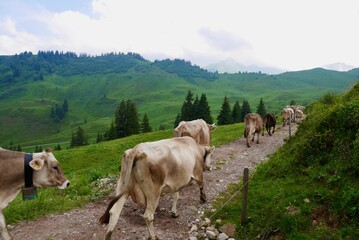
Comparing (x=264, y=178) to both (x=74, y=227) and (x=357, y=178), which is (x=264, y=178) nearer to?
(x=357, y=178)

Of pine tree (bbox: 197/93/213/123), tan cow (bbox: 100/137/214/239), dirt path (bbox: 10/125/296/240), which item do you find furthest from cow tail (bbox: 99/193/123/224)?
pine tree (bbox: 197/93/213/123)

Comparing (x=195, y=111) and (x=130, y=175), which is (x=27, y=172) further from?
(x=195, y=111)

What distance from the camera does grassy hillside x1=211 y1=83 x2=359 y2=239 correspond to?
29.6ft

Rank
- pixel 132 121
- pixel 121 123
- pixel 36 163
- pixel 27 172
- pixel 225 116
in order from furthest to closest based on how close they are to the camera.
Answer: pixel 225 116 < pixel 121 123 < pixel 132 121 < pixel 27 172 < pixel 36 163

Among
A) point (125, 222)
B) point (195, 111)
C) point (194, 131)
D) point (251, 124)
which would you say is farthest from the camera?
point (195, 111)

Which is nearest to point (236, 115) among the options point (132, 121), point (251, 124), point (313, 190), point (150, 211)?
point (132, 121)

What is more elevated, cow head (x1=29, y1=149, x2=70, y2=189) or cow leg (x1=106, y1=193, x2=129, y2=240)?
cow head (x1=29, y1=149, x2=70, y2=189)

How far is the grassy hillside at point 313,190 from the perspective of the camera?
9.01 metres

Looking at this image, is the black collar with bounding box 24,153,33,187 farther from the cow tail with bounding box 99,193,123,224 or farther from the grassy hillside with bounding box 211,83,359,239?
the grassy hillside with bounding box 211,83,359,239

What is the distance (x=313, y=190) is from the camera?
1062 centimetres

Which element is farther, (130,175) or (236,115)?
(236,115)

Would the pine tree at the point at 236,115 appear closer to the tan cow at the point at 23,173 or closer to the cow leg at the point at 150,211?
the cow leg at the point at 150,211

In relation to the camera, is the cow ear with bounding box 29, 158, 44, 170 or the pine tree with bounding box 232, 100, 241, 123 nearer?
the cow ear with bounding box 29, 158, 44, 170

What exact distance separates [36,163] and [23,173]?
63 centimetres
